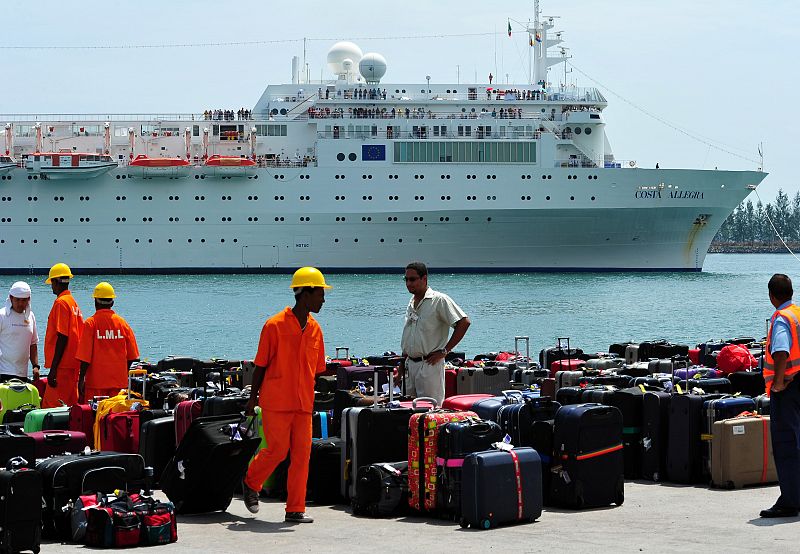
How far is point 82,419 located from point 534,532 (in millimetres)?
3244

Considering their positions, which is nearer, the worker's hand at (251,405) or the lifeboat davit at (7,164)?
the worker's hand at (251,405)

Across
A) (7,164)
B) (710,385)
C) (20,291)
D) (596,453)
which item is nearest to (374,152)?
(7,164)

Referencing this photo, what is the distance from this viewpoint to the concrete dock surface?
6.11 meters

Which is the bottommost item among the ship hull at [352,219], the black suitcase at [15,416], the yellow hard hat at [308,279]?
the black suitcase at [15,416]

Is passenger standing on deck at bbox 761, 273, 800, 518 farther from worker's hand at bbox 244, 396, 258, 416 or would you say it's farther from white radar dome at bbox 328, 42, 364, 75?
white radar dome at bbox 328, 42, 364, 75

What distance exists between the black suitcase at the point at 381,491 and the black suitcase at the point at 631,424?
5.73ft

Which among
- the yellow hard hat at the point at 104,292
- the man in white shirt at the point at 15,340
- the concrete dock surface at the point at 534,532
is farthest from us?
the man in white shirt at the point at 15,340

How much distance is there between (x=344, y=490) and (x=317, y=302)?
1145 mm

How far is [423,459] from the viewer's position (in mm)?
7008

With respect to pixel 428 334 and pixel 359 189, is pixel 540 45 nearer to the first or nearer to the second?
pixel 359 189

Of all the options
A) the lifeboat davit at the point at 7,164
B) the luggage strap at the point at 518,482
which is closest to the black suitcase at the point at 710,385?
the luggage strap at the point at 518,482

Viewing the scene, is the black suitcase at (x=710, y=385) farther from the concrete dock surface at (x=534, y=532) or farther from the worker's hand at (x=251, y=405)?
the worker's hand at (x=251, y=405)

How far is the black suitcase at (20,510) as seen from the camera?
234 inches

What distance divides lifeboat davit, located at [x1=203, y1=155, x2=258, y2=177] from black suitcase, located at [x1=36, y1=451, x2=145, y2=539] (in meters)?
45.4
